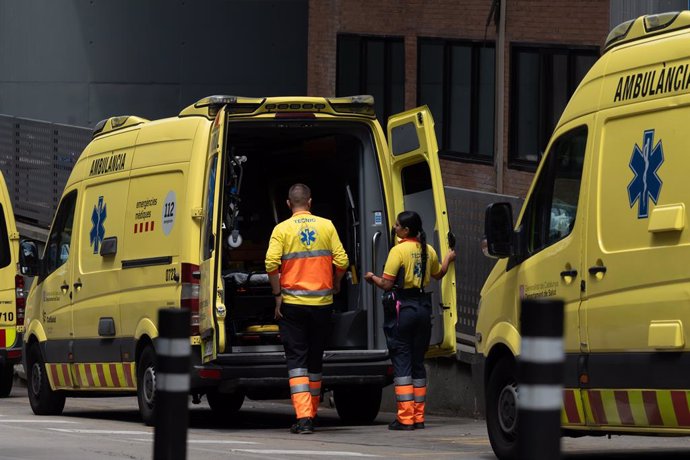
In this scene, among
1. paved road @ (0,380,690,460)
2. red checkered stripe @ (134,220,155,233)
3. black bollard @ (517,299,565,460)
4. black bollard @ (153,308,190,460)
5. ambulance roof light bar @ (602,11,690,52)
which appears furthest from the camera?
red checkered stripe @ (134,220,155,233)

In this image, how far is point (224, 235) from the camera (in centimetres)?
1366

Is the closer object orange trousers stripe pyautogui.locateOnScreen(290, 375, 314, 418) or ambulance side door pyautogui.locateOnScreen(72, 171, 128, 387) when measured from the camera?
orange trousers stripe pyautogui.locateOnScreen(290, 375, 314, 418)

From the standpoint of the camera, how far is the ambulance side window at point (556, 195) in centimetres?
980

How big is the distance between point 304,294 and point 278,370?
0.67 metres

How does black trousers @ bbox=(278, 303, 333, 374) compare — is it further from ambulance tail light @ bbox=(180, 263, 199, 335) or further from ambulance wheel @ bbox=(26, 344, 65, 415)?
ambulance wheel @ bbox=(26, 344, 65, 415)

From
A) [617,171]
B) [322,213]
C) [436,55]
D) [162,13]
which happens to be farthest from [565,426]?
[162,13]

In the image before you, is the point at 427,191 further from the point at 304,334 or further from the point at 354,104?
the point at 304,334

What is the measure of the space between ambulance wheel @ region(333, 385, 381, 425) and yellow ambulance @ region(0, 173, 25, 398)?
496cm

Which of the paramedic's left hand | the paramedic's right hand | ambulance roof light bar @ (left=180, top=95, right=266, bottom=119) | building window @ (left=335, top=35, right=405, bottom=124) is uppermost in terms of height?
building window @ (left=335, top=35, right=405, bottom=124)

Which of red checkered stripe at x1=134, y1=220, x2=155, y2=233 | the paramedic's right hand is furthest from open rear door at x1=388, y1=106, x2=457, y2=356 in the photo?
red checkered stripe at x1=134, y1=220, x2=155, y2=233

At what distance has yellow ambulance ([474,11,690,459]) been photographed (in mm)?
8672

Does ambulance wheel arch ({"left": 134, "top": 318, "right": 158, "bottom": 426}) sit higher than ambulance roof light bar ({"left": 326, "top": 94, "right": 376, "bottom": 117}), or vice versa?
ambulance roof light bar ({"left": 326, "top": 94, "right": 376, "bottom": 117})

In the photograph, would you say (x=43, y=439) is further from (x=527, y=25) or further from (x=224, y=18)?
(x=224, y=18)

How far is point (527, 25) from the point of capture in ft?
74.4
